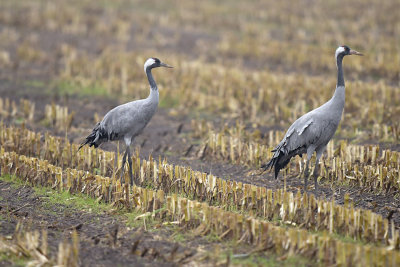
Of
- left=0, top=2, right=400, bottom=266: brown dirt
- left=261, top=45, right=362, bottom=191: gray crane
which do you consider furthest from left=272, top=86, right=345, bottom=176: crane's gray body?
left=0, top=2, right=400, bottom=266: brown dirt

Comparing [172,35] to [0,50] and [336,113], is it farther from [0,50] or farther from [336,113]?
[336,113]

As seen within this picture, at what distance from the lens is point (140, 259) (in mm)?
7273

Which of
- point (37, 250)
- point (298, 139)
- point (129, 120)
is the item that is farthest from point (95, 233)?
point (298, 139)

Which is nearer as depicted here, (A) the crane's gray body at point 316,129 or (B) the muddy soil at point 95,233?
(B) the muddy soil at point 95,233

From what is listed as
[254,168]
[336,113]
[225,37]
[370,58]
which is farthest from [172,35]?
[336,113]

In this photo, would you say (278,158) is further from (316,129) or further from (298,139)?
(316,129)

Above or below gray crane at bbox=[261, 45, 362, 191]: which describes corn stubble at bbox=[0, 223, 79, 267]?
below

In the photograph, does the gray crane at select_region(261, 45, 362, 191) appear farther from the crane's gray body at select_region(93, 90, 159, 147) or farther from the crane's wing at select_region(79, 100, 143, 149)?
the crane's wing at select_region(79, 100, 143, 149)

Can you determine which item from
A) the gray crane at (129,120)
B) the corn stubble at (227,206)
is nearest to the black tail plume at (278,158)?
the corn stubble at (227,206)

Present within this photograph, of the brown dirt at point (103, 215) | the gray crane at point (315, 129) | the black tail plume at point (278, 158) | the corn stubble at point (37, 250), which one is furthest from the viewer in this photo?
the black tail plume at point (278, 158)

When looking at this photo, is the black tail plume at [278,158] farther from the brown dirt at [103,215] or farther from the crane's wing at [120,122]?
the crane's wing at [120,122]

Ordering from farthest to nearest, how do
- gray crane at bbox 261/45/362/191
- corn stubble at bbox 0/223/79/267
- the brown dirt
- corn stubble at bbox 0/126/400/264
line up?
gray crane at bbox 261/45/362/191 → the brown dirt → corn stubble at bbox 0/126/400/264 → corn stubble at bbox 0/223/79/267

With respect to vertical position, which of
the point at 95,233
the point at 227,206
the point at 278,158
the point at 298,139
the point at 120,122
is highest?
the point at 120,122

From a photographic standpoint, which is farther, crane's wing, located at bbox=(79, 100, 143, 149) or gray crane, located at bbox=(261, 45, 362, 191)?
crane's wing, located at bbox=(79, 100, 143, 149)
